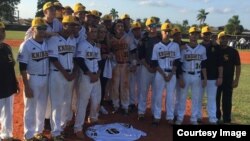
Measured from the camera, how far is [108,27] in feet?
28.5

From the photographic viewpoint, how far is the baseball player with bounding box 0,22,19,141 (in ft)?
19.8

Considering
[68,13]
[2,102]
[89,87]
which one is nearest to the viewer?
[2,102]

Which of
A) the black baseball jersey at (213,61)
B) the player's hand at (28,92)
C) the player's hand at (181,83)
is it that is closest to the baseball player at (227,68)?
the black baseball jersey at (213,61)

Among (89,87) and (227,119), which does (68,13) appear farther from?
(227,119)

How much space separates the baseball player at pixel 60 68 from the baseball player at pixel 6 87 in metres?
0.67

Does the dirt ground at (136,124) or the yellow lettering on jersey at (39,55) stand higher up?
the yellow lettering on jersey at (39,55)

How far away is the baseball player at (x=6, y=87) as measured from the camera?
604 cm

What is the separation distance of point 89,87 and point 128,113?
1.99 metres

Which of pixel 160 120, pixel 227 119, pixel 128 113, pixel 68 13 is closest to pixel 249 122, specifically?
pixel 227 119

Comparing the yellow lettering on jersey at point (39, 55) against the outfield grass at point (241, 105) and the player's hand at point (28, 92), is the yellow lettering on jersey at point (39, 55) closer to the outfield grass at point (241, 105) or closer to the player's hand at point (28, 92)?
the player's hand at point (28, 92)

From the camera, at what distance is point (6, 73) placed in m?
6.09

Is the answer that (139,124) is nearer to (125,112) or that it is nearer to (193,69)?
(125,112)

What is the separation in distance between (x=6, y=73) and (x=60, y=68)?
894 mm

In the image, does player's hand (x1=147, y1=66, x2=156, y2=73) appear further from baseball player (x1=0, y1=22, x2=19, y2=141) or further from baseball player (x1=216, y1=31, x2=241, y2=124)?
baseball player (x1=0, y1=22, x2=19, y2=141)
